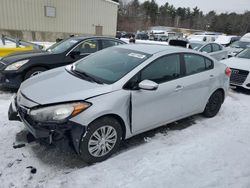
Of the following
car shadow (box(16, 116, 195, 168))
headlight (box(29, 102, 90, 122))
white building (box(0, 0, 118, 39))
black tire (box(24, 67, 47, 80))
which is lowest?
car shadow (box(16, 116, 195, 168))

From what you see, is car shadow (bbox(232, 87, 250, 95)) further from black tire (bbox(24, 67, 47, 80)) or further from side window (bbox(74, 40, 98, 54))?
black tire (bbox(24, 67, 47, 80))

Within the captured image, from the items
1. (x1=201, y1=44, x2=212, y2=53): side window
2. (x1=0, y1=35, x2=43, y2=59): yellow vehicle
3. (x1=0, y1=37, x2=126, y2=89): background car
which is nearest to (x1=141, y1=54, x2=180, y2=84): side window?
(x1=0, y1=37, x2=126, y2=89): background car

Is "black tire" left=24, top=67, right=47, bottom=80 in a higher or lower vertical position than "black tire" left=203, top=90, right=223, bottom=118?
higher

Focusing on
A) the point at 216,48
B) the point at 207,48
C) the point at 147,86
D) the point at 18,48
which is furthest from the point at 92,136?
the point at 216,48

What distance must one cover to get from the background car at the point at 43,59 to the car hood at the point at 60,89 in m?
2.14

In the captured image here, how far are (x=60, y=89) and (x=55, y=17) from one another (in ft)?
72.2

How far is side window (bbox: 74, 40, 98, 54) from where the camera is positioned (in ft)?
21.6

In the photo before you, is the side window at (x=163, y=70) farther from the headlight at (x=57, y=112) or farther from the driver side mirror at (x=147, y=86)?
the headlight at (x=57, y=112)

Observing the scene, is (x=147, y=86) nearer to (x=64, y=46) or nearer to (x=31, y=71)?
(x=31, y=71)

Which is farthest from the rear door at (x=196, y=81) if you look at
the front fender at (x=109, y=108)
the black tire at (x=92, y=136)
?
the black tire at (x=92, y=136)

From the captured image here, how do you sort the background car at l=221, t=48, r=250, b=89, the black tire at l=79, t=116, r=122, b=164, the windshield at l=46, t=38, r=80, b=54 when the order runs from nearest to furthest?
the black tire at l=79, t=116, r=122, b=164, the windshield at l=46, t=38, r=80, b=54, the background car at l=221, t=48, r=250, b=89

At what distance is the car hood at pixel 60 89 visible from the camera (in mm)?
3094

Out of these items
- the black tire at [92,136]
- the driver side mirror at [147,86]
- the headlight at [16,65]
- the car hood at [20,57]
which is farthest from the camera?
the car hood at [20,57]

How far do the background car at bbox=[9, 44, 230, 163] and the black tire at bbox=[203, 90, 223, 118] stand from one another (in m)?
0.31
